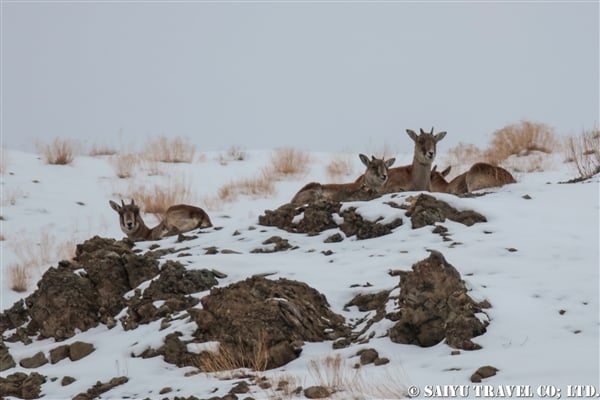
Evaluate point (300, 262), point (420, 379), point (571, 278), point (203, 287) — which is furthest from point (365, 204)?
point (420, 379)

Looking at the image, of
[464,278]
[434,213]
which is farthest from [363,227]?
[464,278]

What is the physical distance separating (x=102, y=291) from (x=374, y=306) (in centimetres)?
332

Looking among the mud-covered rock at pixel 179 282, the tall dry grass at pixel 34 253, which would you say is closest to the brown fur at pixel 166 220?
the tall dry grass at pixel 34 253

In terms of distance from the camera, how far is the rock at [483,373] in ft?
20.5

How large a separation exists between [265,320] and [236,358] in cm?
45

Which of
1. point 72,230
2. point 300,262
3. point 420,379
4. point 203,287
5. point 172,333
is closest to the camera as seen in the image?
point 420,379

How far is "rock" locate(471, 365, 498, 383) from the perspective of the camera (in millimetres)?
6262

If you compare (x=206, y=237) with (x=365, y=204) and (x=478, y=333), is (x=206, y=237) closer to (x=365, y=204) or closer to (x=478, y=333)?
(x=365, y=204)

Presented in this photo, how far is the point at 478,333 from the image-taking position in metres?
7.27

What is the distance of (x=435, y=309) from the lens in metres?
7.54

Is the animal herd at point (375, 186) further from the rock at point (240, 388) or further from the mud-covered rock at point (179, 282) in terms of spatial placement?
the rock at point (240, 388)

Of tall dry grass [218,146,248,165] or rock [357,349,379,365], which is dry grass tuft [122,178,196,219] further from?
rock [357,349,379,365]

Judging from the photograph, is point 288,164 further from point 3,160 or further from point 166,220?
point 166,220

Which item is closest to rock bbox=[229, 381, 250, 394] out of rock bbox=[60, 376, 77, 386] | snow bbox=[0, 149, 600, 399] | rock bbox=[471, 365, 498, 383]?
snow bbox=[0, 149, 600, 399]
